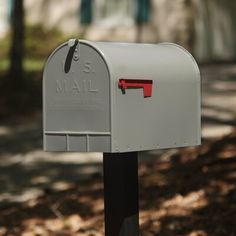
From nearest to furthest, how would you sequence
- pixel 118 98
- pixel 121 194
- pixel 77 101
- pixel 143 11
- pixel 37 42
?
pixel 118 98 → pixel 77 101 → pixel 121 194 → pixel 143 11 → pixel 37 42

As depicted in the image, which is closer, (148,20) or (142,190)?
(142,190)

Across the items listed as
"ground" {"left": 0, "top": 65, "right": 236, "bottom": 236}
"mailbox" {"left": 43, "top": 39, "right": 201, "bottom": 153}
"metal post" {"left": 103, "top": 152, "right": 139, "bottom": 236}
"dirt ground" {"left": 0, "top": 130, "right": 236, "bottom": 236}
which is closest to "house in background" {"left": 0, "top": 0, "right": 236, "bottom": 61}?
"ground" {"left": 0, "top": 65, "right": 236, "bottom": 236}

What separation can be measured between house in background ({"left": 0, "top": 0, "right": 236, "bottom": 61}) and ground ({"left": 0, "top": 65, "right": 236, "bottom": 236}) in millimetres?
9548

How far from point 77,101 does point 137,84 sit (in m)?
0.35

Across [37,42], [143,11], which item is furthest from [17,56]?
[143,11]

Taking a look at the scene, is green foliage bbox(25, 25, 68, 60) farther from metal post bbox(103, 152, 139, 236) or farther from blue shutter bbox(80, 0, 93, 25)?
metal post bbox(103, 152, 139, 236)

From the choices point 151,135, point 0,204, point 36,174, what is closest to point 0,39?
point 36,174

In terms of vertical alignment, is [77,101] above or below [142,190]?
above

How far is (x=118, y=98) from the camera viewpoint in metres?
4.29

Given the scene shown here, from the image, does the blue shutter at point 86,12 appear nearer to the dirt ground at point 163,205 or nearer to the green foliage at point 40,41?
the green foliage at point 40,41

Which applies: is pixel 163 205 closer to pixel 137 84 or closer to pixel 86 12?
pixel 137 84

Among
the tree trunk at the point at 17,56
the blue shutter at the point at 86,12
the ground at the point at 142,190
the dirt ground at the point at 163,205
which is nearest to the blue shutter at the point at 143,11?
the blue shutter at the point at 86,12

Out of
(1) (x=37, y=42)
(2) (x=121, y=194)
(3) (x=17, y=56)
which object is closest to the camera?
(2) (x=121, y=194)

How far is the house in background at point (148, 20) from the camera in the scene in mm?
20906
